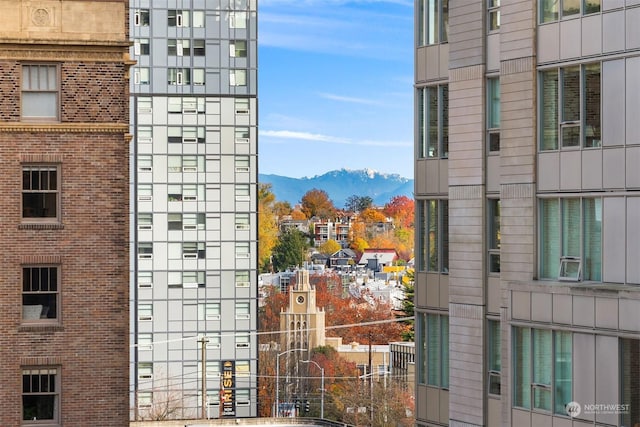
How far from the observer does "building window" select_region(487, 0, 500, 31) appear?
27234 mm

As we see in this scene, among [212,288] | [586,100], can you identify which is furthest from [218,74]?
[586,100]

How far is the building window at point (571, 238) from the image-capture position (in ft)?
75.7

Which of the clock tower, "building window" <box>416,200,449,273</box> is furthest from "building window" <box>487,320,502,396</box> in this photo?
the clock tower

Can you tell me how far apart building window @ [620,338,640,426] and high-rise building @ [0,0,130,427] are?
53.3 ft

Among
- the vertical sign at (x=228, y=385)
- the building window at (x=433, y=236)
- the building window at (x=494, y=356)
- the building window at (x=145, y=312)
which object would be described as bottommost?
the vertical sign at (x=228, y=385)

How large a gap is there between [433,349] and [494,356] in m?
2.88

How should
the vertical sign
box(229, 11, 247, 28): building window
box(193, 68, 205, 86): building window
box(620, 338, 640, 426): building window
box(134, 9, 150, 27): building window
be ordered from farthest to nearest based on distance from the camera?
box(193, 68, 205, 86): building window < box(134, 9, 150, 27): building window < the vertical sign < box(229, 11, 247, 28): building window < box(620, 338, 640, 426): building window

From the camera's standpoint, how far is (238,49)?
80.5m

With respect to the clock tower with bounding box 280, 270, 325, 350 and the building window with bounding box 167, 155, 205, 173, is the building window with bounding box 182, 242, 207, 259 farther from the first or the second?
the clock tower with bounding box 280, 270, 325, 350

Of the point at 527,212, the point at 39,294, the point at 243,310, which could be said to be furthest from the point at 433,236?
the point at 243,310

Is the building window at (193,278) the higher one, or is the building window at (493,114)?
the building window at (493,114)

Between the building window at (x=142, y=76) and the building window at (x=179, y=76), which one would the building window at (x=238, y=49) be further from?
the building window at (x=142, y=76)

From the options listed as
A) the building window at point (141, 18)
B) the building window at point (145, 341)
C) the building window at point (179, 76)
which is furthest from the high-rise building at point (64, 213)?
the building window at point (145, 341)

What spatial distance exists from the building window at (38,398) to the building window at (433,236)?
1080cm
